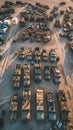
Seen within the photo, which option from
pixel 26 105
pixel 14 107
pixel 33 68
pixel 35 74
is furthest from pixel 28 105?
pixel 33 68

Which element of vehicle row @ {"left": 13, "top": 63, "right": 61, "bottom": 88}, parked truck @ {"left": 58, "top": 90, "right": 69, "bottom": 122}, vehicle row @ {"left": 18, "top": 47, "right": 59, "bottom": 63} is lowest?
parked truck @ {"left": 58, "top": 90, "right": 69, "bottom": 122}

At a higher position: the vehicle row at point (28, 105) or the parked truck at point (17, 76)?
the parked truck at point (17, 76)

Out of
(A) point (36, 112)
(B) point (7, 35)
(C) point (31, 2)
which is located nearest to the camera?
(A) point (36, 112)

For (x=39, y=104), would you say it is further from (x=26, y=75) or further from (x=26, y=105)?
(x=26, y=75)

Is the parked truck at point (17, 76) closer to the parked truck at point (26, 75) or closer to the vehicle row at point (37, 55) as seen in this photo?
the parked truck at point (26, 75)

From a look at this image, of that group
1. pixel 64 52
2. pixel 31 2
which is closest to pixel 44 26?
pixel 64 52

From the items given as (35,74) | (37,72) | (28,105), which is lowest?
(28,105)

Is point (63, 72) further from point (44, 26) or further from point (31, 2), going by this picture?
point (31, 2)

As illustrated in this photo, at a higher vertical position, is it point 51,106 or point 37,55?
point 37,55

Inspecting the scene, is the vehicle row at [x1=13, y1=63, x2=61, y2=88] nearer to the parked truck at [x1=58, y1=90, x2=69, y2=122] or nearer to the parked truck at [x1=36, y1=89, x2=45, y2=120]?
the parked truck at [x1=36, y1=89, x2=45, y2=120]

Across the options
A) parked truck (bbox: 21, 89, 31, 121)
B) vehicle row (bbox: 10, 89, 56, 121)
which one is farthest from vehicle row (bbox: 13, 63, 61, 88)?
vehicle row (bbox: 10, 89, 56, 121)

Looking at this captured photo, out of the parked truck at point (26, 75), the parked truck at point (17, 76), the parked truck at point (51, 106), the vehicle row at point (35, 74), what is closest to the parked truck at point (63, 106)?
the parked truck at point (51, 106)
